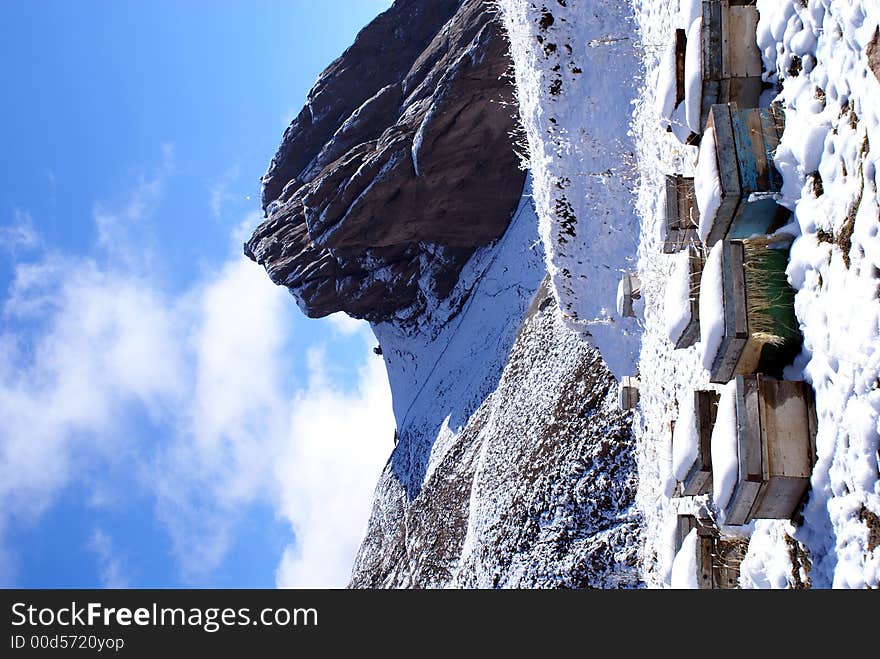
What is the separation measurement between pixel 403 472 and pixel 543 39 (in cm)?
2251

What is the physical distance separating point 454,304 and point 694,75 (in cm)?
2513

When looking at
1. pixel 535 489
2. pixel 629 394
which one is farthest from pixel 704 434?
pixel 535 489

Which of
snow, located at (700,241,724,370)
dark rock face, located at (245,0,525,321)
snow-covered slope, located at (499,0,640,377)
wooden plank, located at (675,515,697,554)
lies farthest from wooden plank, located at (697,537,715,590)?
dark rock face, located at (245,0,525,321)

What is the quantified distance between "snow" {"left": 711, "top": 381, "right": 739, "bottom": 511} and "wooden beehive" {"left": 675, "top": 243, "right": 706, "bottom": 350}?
1350 millimetres

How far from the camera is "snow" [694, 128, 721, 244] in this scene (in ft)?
17.2

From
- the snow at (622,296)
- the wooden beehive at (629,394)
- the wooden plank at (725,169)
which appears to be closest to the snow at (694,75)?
the wooden plank at (725,169)

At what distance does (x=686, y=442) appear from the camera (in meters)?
5.88

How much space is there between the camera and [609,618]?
4.60 metres

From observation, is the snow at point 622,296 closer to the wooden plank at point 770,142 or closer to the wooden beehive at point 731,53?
the wooden beehive at point 731,53

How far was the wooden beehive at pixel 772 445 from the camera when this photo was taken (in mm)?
4430

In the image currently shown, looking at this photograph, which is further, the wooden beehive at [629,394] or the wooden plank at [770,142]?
the wooden beehive at [629,394]

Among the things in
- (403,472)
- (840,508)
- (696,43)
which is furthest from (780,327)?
(403,472)

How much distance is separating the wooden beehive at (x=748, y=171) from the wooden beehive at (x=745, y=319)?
326 mm

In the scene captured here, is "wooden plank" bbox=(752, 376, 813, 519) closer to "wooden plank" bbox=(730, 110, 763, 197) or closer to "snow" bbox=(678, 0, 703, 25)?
"wooden plank" bbox=(730, 110, 763, 197)
